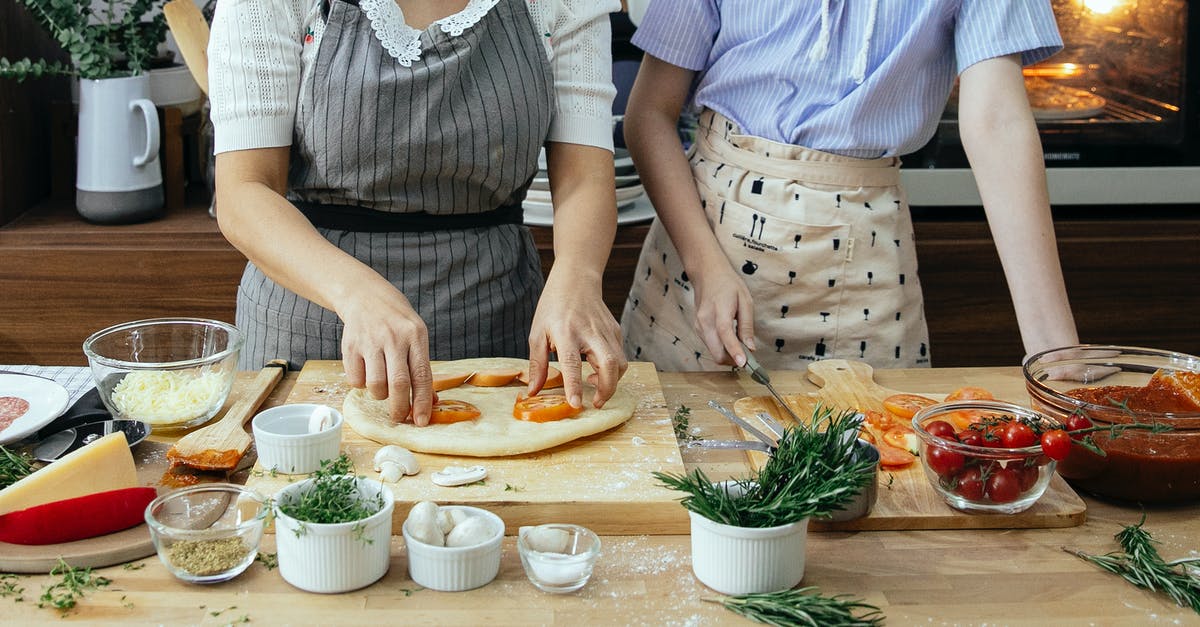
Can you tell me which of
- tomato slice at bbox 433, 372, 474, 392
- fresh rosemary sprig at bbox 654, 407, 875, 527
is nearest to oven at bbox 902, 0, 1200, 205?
tomato slice at bbox 433, 372, 474, 392

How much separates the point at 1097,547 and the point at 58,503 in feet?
3.17

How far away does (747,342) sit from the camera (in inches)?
59.6

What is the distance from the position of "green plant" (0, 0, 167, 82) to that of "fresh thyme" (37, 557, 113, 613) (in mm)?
1456

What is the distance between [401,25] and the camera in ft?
4.76

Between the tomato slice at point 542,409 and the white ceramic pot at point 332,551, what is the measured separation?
291 millimetres

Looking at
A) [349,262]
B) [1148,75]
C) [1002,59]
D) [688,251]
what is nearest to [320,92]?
[349,262]

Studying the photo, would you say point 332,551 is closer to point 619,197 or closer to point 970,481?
point 970,481

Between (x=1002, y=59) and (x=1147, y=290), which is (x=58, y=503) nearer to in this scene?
(x=1002, y=59)

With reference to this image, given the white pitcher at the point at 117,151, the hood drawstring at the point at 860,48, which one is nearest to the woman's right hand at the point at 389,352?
the hood drawstring at the point at 860,48

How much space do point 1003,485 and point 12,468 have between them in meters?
0.97

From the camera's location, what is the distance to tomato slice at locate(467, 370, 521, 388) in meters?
1.39

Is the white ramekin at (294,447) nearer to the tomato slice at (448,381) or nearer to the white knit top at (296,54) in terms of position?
the tomato slice at (448,381)

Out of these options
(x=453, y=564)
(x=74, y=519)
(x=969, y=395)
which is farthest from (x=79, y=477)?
(x=969, y=395)

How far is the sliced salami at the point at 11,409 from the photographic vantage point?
A: 125cm
